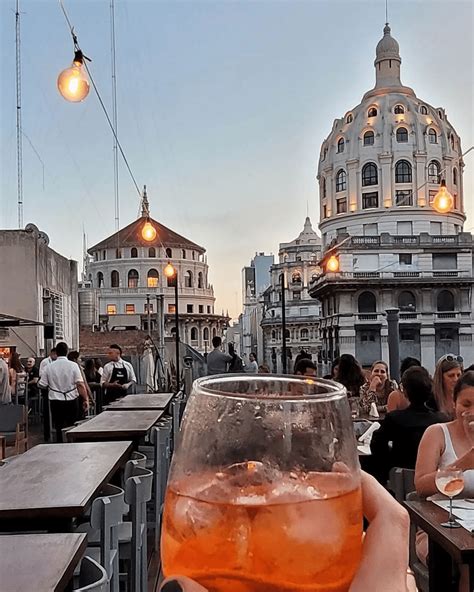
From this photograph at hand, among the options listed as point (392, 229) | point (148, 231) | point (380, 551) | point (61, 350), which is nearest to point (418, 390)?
point (380, 551)

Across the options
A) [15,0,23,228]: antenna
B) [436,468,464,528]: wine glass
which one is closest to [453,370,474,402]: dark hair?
[436,468,464,528]: wine glass

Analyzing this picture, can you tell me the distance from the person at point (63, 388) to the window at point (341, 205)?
184 feet

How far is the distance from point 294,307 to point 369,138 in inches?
724

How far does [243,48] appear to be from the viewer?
9.45 meters

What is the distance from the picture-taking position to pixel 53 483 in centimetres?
280

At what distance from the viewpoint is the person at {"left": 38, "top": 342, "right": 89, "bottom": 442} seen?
8.23 metres

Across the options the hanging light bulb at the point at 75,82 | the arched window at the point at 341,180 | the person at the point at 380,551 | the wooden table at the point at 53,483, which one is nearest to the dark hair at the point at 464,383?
the wooden table at the point at 53,483

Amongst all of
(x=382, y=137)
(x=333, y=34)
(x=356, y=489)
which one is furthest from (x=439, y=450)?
(x=382, y=137)

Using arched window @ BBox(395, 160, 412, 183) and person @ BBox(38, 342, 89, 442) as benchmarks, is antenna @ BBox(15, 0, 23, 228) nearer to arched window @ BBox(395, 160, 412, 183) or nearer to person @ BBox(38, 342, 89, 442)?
person @ BBox(38, 342, 89, 442)

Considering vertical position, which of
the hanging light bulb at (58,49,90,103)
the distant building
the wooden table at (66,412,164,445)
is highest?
the hanging light bulb at (58,49,90,103)

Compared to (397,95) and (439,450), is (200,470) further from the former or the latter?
(397,95)

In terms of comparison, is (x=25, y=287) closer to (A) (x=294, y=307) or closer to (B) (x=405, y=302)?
(B) (x=405, y=302)

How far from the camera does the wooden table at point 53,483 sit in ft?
7.88

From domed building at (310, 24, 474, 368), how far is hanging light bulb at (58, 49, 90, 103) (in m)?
35.6
